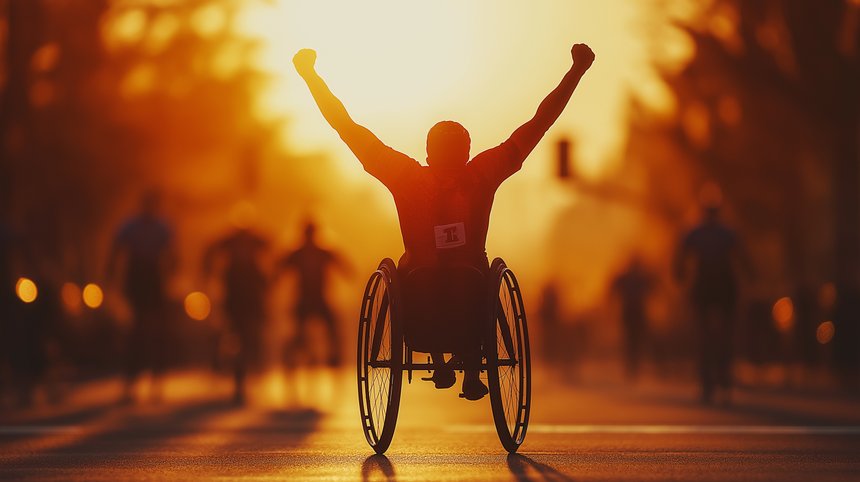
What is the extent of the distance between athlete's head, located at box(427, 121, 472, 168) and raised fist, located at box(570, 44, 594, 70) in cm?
87

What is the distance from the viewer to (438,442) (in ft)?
40.2

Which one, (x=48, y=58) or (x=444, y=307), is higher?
(x=48, y=58)

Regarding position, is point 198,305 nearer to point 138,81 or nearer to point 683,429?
point 138,81

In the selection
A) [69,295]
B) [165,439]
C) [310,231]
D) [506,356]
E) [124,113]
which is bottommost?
[165,439]

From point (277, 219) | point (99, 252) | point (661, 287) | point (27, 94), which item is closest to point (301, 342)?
point (27, 94)

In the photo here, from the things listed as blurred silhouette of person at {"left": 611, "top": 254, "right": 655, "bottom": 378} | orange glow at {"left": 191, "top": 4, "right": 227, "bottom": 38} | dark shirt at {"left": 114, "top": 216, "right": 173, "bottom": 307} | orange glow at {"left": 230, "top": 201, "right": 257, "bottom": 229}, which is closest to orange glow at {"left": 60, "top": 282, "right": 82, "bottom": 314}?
orange glow at {"left": 230, "top": 201, "right": 257, "bottom": 229}

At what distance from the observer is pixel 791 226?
37062 millimetres

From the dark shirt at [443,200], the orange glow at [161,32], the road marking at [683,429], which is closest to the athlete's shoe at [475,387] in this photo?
the dark shirt at [443,200]

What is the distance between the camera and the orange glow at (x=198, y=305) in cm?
3128

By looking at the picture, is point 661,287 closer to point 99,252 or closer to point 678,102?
point 678,102

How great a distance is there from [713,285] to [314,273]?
4265mm

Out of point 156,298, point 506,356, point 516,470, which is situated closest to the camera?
point 516,470

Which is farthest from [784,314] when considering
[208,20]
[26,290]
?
[208,20]

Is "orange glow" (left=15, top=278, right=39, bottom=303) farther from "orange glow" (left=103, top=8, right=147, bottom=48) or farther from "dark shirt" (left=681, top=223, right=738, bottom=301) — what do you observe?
"orange glow" (left=103, top=8, right=147, bottom=48)
